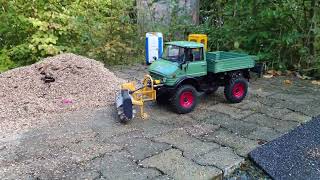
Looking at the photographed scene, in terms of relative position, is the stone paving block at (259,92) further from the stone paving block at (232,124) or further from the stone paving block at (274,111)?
the stone paving block at (232,124)

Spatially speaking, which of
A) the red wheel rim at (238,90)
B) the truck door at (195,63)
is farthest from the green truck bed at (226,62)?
the red wheel rim at (238,90)

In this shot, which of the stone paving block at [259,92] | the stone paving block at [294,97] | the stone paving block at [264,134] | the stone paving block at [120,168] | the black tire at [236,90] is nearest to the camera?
the stone paving block at [120,168]

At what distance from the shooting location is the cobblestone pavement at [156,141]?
2.92 m

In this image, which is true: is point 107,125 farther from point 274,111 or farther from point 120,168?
point 274,111

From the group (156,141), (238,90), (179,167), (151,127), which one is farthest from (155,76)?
(179,167)

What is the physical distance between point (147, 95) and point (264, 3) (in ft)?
10.6

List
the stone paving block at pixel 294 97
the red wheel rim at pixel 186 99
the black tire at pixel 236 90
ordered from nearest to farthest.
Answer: the red wheel rim at pixel 186 99, the black tire at pixel 236 90, the stone paving block at pixel 294 97

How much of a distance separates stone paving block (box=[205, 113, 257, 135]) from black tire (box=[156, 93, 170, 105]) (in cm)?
57

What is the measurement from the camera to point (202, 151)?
128 inches

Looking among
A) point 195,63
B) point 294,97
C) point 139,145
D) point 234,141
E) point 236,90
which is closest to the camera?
point 139,145

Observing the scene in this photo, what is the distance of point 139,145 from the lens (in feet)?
11.1

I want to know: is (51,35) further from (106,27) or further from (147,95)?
(147,95)

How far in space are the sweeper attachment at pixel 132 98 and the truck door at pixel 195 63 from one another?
391 mm

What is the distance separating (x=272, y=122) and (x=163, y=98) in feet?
4.21
